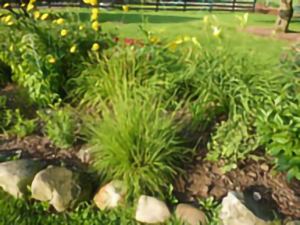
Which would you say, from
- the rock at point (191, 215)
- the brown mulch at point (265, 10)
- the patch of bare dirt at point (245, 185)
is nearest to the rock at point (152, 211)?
the rock at point (191, 215)

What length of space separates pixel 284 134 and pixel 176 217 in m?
1.08

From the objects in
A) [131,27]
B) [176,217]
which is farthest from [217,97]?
[131,27]

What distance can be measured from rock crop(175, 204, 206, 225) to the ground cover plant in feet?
0.29

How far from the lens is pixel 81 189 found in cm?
291

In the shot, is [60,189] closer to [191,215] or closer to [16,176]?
[16,176]

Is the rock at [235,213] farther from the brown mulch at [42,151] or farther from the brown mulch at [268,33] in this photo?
the brown mulch at [268,33]

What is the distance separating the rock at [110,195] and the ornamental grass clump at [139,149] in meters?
0.07

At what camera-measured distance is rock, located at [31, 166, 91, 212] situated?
9.37 ft

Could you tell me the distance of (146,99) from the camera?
3.30 metres

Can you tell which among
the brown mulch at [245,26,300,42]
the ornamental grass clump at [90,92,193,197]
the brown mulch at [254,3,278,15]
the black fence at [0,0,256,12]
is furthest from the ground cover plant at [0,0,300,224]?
the brown mulch at [254,3,278,15]

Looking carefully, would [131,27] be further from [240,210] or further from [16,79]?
[240,210]

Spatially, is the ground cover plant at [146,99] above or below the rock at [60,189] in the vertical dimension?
above

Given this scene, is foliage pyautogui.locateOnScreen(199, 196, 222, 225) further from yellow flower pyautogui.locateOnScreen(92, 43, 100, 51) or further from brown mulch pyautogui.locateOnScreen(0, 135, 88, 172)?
yellow flower pyautogui.locateOnScreen(92, 43, 100, 51)

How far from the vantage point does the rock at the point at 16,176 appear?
2.96 metres
